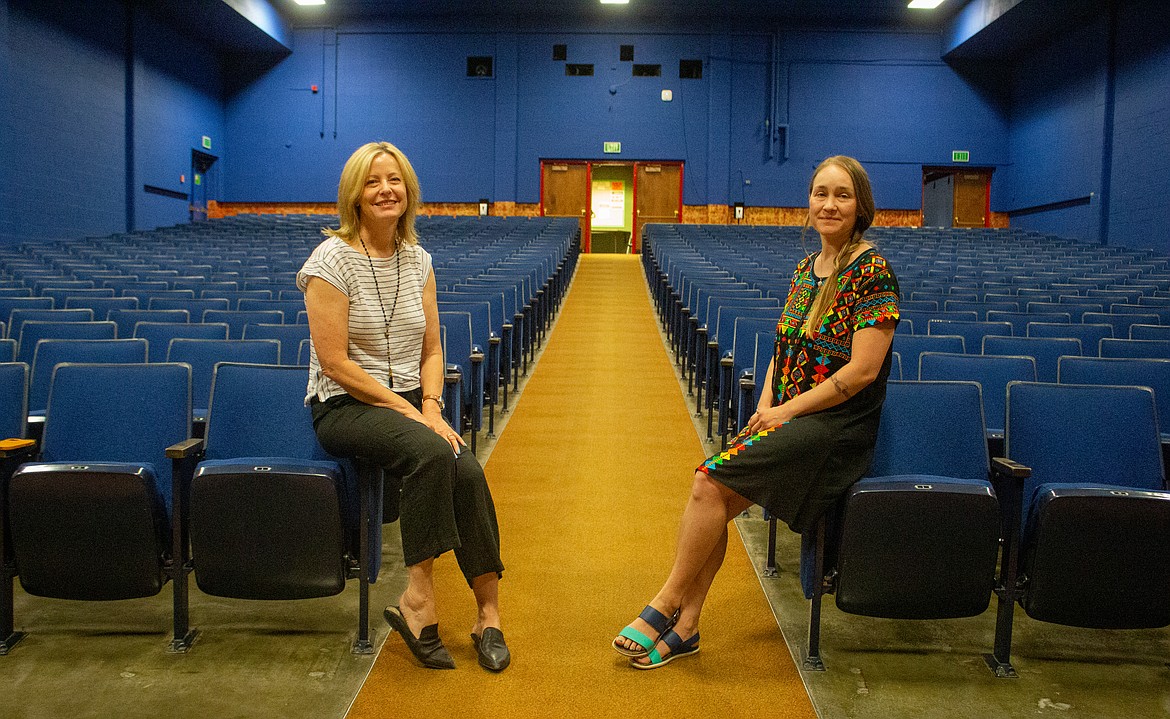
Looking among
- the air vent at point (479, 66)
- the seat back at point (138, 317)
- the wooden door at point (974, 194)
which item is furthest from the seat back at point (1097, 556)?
the wooden door at point (974, 194)

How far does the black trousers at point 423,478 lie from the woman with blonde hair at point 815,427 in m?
0.40

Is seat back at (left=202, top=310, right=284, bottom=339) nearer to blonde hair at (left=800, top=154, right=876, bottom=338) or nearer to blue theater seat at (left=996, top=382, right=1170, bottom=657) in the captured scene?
blonde hair at (left=800, top=154, right=876, bottom=338)

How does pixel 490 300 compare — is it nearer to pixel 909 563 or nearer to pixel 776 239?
pixel 909 563

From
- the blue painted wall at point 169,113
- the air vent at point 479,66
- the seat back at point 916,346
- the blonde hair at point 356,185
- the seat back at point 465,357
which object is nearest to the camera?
the blonde hair at point 356,185

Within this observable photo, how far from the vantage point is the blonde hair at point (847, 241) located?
1.92 metres

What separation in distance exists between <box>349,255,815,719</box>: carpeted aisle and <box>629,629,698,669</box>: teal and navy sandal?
0.02 meters

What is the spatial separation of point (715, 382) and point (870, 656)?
214 centimetres

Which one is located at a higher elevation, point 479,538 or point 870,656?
point 479,538

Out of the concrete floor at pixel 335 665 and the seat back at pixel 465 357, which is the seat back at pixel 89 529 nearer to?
the concrete floor at pixel 335 665

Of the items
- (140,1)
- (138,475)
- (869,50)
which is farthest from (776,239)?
(138,475)

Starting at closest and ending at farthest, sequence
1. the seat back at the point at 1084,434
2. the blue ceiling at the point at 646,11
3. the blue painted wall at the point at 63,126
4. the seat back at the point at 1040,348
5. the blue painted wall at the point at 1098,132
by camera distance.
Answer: the seat back at the point at 1084,434 < the seat back at the point at 1040,348 < the blue painted wall at the point at 63,126 < the blue painted wall at the point at 1098,132 < the blue ceiling at the point at 646,11

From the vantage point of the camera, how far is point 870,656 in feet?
6.46

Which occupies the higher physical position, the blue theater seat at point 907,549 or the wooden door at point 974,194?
the wooden door at point 974,194

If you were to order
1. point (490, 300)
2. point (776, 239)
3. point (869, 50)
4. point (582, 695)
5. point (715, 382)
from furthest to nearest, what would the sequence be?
point (869, 50) → point (776, 239) → point (490, 300) → point (715, 382) → point (582, 695)
